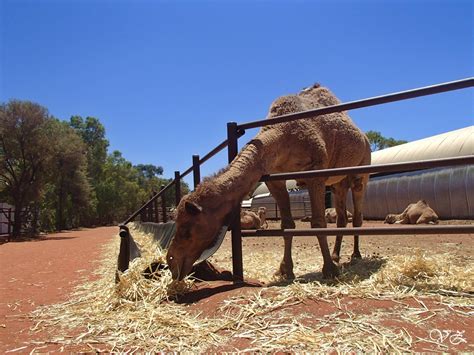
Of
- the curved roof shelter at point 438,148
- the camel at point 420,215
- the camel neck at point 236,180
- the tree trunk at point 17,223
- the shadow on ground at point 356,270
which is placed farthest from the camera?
the tree trunk at point 17,223

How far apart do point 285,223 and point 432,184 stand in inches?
762

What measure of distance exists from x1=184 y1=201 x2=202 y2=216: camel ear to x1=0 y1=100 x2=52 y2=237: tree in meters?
27.2

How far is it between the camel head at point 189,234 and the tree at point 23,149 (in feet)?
88.6

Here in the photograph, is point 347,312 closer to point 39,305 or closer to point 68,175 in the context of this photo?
point 39,305

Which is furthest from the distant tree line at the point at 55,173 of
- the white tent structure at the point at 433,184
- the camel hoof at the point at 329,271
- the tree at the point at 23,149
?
the white tent structure at the point at 433,184

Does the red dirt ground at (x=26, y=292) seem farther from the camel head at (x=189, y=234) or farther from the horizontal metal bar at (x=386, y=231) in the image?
the horizontal metal bar at (x=386, y=231)

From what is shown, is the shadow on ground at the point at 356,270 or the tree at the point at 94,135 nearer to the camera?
the shadow on ground at the point at 356,270

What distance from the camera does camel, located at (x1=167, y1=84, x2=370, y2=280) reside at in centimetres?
433

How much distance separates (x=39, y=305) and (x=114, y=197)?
2204 inches

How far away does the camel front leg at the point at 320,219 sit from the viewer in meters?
4.95

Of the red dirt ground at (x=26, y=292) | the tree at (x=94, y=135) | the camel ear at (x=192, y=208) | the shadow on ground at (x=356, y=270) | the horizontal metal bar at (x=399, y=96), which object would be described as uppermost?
the tree at (x=94, y=135)

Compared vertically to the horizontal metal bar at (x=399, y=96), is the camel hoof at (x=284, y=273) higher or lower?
lower

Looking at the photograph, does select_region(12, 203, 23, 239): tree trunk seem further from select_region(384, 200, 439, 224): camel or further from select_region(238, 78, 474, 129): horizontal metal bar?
select_region(238, 78, 474, 129): horizontal metal bar
